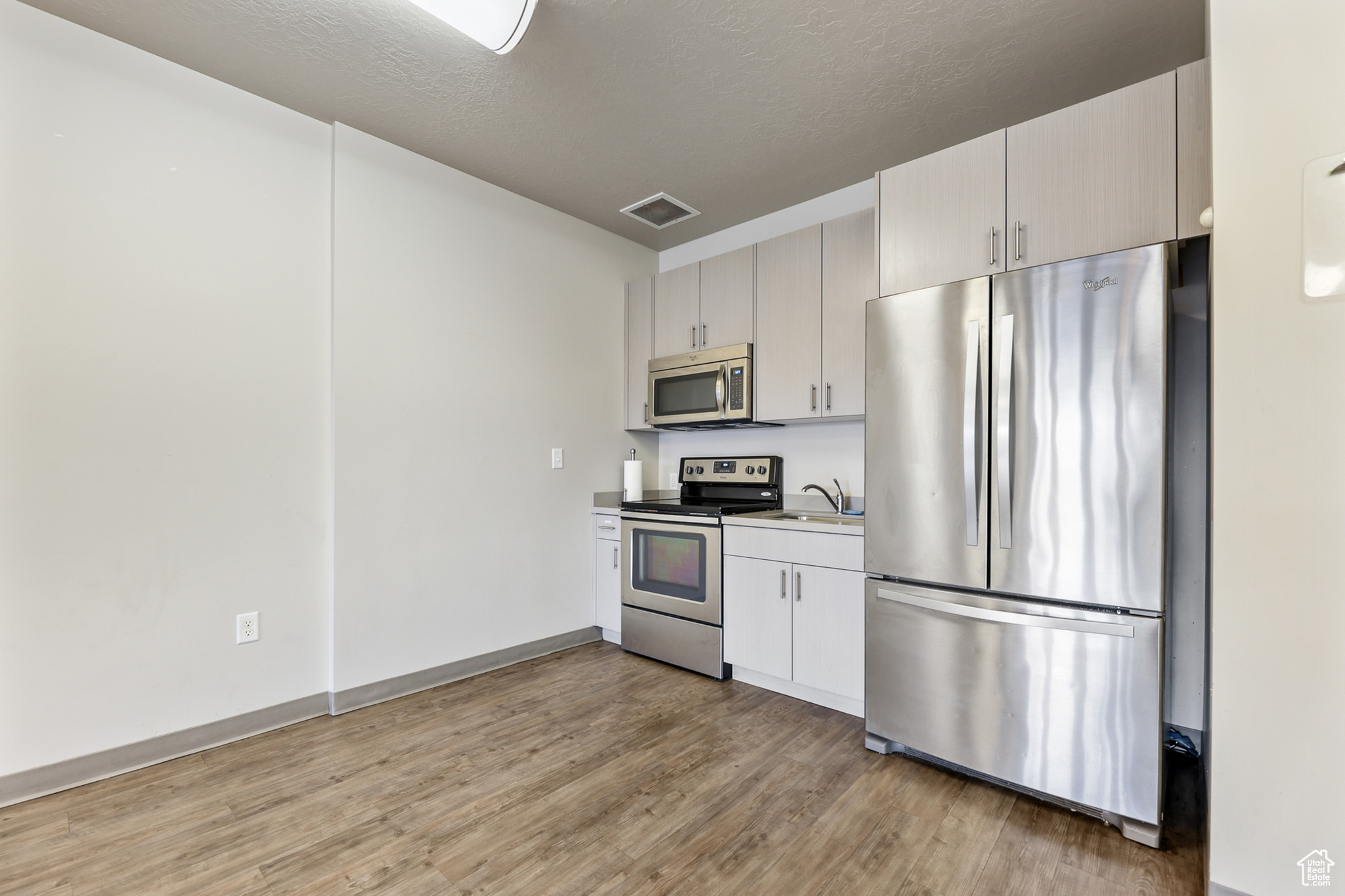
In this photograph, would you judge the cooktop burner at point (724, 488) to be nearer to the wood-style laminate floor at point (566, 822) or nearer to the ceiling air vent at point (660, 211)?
the wood-style laminate floor at point (566, 822)

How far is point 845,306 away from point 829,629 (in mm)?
1544

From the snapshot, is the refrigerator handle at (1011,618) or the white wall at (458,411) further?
the white wall at (458,411)

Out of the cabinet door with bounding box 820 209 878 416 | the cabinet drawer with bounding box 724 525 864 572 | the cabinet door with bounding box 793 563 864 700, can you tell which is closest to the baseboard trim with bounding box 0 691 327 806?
the cabinet drawer with bounding box 724 525 864 572

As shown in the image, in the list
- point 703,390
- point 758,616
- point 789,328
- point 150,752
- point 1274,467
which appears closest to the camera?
point 1274,467

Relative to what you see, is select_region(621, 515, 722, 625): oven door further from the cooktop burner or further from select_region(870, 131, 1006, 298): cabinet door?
select_region(870, 131, 1006, 298): cabinet door

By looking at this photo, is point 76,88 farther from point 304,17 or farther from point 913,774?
point 913,774

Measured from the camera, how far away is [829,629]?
264 centimetres

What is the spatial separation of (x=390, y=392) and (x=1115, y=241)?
295cm

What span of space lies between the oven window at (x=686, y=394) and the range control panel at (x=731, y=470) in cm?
41

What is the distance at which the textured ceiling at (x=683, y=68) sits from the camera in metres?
2.01

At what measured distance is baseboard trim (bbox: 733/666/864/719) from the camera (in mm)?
2668

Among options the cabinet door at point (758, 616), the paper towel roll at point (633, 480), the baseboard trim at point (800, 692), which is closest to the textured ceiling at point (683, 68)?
the paper towel roll at point (633, 480)

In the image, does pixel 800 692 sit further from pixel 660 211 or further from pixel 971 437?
pixel 660 211

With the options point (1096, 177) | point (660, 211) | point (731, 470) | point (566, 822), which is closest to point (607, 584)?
point (731, 470)
